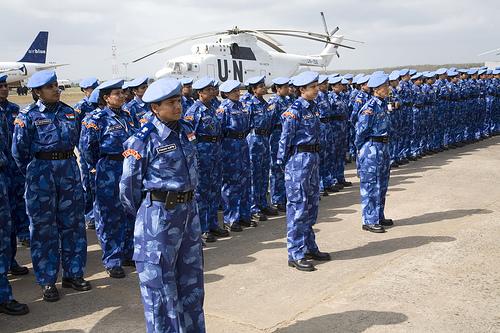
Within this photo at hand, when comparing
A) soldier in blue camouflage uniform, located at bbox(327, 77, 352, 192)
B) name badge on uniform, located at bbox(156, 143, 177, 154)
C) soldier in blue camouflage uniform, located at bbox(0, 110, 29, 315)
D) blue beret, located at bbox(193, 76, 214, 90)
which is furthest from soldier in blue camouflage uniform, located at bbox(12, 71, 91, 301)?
soldier in blue camouflage uniform, located at bbox(327, 77, 352, 192)

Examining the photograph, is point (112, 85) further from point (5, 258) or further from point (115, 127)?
point (5, 258)

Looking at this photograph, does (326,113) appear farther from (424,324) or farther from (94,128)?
(424,324)

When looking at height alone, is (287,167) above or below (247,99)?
below

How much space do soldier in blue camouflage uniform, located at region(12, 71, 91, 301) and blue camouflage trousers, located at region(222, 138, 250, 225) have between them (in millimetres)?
2406

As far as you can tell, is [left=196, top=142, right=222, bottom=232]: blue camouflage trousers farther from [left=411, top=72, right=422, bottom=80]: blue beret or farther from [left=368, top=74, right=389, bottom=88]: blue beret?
[left=411, top=72, right=422, bottom=80]: blue beret

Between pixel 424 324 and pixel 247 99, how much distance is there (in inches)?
177

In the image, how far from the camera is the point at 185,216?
9.77 ft

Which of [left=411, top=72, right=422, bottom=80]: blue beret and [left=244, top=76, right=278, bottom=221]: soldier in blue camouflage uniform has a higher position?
[left=411, top=72, right=422, bottom=80]: blue beret

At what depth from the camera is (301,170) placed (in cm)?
487

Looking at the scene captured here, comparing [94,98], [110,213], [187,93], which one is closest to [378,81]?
[187,93]

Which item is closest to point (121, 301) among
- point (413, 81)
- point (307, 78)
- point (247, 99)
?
point (307, 78)

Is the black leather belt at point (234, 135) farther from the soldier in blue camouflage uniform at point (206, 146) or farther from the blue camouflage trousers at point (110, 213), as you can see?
the blue camouflage trousers at point (110, 213)

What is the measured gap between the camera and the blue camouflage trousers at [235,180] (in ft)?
21.4

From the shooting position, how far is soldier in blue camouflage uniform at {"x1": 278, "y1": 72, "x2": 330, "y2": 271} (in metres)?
4.86
